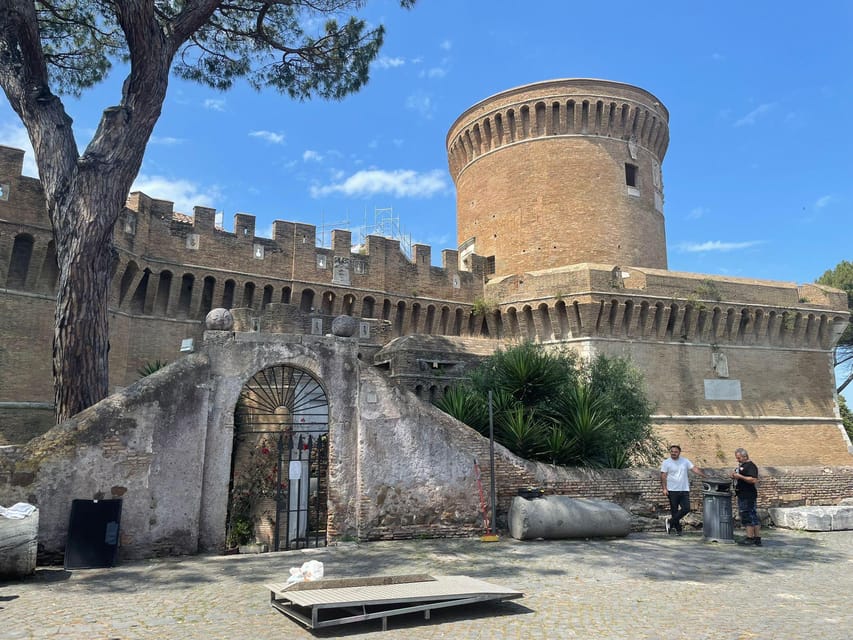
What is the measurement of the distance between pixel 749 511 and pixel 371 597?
578cm

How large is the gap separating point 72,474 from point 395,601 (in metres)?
4.22

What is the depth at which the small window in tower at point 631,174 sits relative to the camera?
78.6ft

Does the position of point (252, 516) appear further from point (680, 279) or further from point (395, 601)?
point (680, 279)

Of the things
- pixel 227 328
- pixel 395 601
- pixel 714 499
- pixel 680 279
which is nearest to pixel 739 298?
pixel 680 279

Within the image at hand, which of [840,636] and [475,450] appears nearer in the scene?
[840,636]

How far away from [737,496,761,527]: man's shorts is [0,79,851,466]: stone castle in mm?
7486

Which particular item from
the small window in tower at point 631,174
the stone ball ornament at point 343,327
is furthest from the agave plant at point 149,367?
the small window in tower at point 631,174

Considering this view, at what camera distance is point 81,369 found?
849 cm

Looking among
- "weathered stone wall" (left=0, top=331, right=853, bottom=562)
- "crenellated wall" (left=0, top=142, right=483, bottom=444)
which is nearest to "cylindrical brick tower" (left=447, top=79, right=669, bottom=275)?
"crenellated wall" (left=0, top=142, right=483, bottom=444)

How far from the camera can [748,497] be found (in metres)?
8.22

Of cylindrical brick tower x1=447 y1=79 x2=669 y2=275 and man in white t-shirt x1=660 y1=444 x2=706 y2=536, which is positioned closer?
man in white t-shirt x1=660 y1=444 x2=706 y2=536

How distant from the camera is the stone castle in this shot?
1525 cm

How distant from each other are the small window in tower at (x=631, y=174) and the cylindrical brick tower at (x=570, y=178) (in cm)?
4

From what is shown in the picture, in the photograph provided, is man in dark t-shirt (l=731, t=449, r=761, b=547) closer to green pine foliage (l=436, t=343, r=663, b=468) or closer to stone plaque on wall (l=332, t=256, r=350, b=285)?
green pine foliage (l=436, t=343, r=663, b=468)
